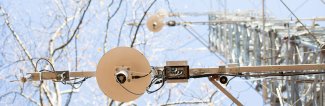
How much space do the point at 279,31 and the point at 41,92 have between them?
701cm

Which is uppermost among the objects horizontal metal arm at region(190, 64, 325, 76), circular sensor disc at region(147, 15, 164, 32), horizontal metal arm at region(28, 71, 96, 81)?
circular sensor disc at region(147, 15, 164, 32)

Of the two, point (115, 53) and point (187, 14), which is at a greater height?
point (187, 14)

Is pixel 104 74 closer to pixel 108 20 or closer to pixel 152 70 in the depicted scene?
pixel 152 70

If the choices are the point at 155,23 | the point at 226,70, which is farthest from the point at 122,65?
the point at 155,23

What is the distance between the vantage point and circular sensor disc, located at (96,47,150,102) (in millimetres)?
4574

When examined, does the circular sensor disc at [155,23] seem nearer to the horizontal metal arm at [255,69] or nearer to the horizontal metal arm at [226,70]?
the horizontal metal arm at [226,70]

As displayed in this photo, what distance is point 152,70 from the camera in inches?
189

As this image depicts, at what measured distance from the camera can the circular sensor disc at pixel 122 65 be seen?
457cm

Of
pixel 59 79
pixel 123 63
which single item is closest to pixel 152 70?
pixel 123 63

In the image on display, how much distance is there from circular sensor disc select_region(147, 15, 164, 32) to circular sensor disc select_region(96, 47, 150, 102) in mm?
8025

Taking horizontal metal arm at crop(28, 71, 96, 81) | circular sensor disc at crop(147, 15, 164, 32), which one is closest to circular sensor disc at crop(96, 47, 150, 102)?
horizontal metal arm at crop(28, 71, 96, 81)

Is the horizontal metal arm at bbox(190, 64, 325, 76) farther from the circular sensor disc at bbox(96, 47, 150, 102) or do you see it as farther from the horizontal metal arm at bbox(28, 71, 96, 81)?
the horizontal metal arm at bbox(28, 71, 96, 81)

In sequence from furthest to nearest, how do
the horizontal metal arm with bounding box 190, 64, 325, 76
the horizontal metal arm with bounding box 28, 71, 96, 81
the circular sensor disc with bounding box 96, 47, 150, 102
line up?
the horizontal metal arm with bounding box 28, 71, 96, 81 → the circular sensor disc with bounding box 96, 47, 150, 102 → the horizontal metal arm with bounding box 190, 64, 325, 76

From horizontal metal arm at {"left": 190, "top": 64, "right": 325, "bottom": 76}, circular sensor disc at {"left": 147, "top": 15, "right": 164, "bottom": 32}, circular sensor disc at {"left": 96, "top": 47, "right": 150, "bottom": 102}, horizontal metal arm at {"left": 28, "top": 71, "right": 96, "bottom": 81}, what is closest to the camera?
horizontal metal arm at {"left": 190, "top": 64, "right": 325, "bottom": 76}
